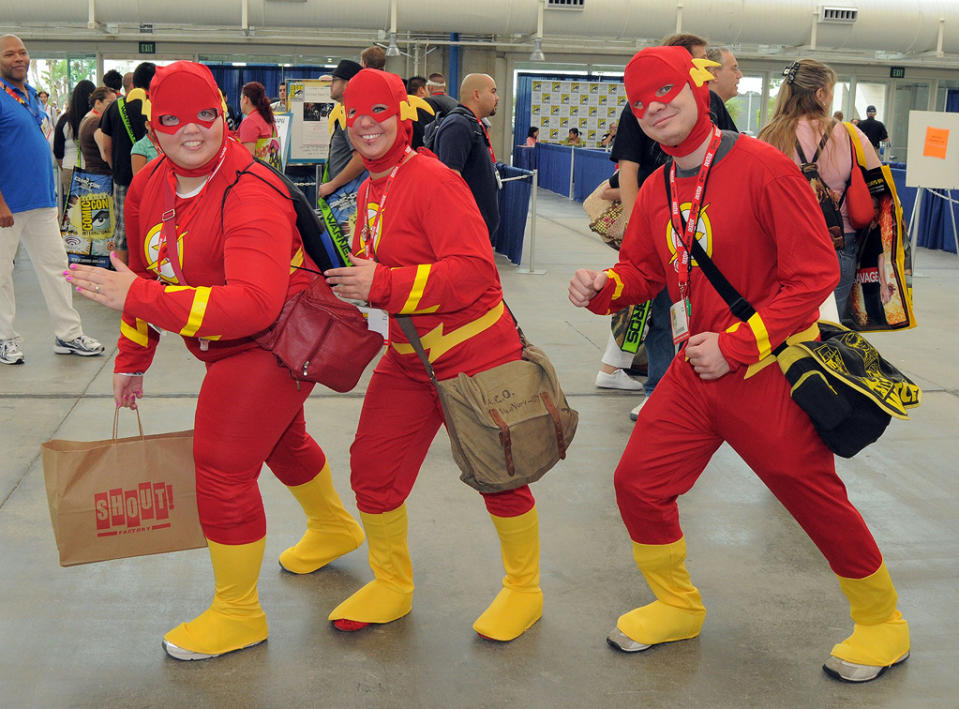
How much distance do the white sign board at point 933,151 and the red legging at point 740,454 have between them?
8.12 meters

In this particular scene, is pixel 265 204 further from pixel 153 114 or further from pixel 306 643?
pixel 306 643

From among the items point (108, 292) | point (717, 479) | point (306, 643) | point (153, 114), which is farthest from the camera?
point (717, 479)

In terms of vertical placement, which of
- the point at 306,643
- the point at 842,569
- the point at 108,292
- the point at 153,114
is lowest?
the point at 306,643

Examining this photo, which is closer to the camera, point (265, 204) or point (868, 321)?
point (265, 204)

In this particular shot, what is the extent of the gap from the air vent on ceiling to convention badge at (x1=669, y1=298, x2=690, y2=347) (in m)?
17.7

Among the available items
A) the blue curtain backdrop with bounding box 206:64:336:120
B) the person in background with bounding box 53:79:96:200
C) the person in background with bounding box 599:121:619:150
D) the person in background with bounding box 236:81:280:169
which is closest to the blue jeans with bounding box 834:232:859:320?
the person in background with bounding box 236:81:280:169

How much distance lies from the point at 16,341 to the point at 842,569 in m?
5.15

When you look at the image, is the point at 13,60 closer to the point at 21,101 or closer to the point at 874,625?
the point at 21,101

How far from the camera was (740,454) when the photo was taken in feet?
8.64

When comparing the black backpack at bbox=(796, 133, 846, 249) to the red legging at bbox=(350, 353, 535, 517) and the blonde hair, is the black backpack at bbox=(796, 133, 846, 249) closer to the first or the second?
the blonde hair

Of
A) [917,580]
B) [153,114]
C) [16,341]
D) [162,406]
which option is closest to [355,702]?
[153,114]

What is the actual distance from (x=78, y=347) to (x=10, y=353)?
400mm

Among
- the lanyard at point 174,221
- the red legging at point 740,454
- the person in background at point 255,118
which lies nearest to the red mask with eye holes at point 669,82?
the red legging at point 740,454

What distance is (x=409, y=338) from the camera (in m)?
2.75
